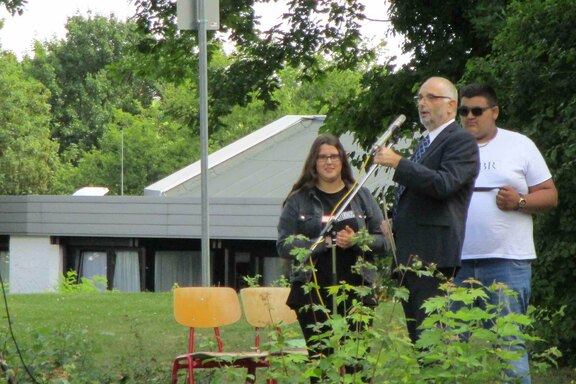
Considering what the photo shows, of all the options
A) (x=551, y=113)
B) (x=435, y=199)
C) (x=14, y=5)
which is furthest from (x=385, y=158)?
(x=14, y=5)

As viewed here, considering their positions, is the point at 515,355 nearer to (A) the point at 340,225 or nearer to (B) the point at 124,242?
(A) the point at 340,225

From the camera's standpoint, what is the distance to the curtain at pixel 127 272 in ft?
127

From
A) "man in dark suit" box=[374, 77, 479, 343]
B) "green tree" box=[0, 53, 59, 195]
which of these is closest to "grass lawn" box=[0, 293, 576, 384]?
"man in dark suit" box=[374, 77, 479, 343]

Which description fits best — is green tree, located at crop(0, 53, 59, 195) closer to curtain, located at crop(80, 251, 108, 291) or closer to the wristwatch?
curtain, located at crop(80, 251, 108, 291)

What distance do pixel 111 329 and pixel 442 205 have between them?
8.39m

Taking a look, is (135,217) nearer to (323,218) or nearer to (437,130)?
(323,218)

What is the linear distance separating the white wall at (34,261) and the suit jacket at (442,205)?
111 ft

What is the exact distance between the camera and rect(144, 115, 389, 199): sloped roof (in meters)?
39.2

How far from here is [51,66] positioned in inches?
2813

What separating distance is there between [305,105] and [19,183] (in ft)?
47.3

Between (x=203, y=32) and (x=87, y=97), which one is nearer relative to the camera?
(x=203, y=32)

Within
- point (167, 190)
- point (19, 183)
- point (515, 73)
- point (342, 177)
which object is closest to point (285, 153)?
point (167, 190)

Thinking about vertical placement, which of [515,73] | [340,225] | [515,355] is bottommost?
[515,355]

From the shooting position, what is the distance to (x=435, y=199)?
5711mm
